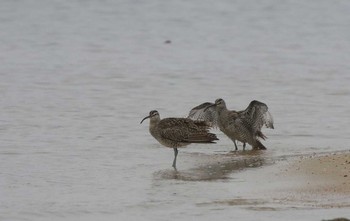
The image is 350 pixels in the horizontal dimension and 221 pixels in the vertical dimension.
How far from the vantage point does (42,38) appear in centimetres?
2508

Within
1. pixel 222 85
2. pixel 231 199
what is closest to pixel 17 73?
pixel 222 85

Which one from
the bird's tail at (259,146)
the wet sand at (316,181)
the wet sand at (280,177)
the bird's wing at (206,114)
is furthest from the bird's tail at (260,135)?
the wet sand at (316,181)

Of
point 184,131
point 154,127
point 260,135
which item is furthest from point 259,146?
point 154,127

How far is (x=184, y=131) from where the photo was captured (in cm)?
1253

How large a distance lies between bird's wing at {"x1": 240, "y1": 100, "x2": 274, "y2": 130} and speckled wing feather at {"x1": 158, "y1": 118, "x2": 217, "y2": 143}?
111 centimetres

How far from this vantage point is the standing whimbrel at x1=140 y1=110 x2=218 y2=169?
12.5 meters

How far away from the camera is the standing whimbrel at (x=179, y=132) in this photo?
12516 millimetres

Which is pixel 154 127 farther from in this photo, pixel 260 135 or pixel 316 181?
pixel 316 181

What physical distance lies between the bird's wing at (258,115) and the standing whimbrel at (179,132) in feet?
3.47

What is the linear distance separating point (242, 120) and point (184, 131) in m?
1.39

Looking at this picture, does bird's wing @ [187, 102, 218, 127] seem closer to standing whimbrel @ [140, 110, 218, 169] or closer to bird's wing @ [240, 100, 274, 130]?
bird's wing @ [240, 100, 274, 130]

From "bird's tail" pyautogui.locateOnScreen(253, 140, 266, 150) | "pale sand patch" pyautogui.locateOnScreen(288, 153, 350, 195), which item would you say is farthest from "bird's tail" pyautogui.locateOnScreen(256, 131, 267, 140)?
"pale sand patch" pyautogui.locateOnScreen(288, 153, 350, 195)

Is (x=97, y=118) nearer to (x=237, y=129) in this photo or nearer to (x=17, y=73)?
(x=237, y=129)

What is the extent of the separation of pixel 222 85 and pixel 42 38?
7.42 m
